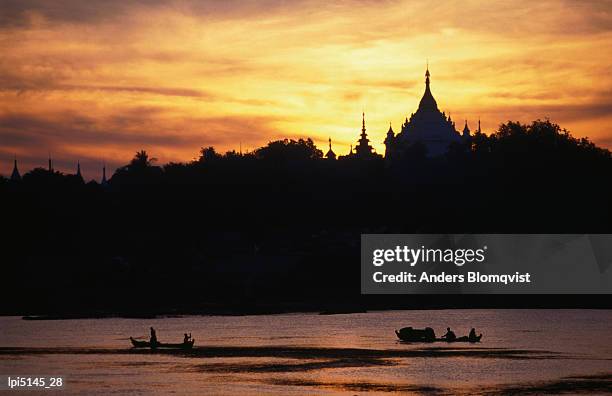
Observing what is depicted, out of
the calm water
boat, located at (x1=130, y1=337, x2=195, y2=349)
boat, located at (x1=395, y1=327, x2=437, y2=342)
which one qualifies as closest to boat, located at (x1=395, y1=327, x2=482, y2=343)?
boat, located at (x1=395, y1=327, x2=437, y2=342)

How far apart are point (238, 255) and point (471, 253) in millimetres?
28216

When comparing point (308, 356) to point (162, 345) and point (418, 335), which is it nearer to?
point (162, 345)

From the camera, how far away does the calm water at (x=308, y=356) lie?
327 ft

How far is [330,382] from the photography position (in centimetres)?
10069

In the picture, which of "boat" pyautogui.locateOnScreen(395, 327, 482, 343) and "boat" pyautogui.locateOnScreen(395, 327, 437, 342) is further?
"boat" pyautogui.locateOnScreen(395, 327, 437, 342)

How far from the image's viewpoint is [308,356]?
120 m

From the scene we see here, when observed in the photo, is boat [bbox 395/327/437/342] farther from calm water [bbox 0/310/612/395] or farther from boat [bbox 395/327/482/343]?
calm water [bbox 0/310/612/395]

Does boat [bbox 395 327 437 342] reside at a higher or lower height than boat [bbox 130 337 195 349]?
higher

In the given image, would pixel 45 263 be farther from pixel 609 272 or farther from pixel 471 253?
pixel 609 272

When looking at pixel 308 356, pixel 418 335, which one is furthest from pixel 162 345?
pixel 418 335

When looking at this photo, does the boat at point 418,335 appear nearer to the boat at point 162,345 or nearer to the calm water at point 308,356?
the calm water at point 308,356

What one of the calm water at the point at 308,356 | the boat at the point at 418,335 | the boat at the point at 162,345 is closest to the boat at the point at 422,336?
the boat at the point at 418,335

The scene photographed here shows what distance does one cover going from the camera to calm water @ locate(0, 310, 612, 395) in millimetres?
99750

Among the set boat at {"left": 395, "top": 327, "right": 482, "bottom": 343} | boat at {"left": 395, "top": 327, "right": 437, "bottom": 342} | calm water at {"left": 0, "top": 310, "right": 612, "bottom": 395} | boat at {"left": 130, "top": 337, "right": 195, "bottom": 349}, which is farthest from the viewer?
boat at {"left": 395, "top": 327, "right": 437, "bottom": 342}
